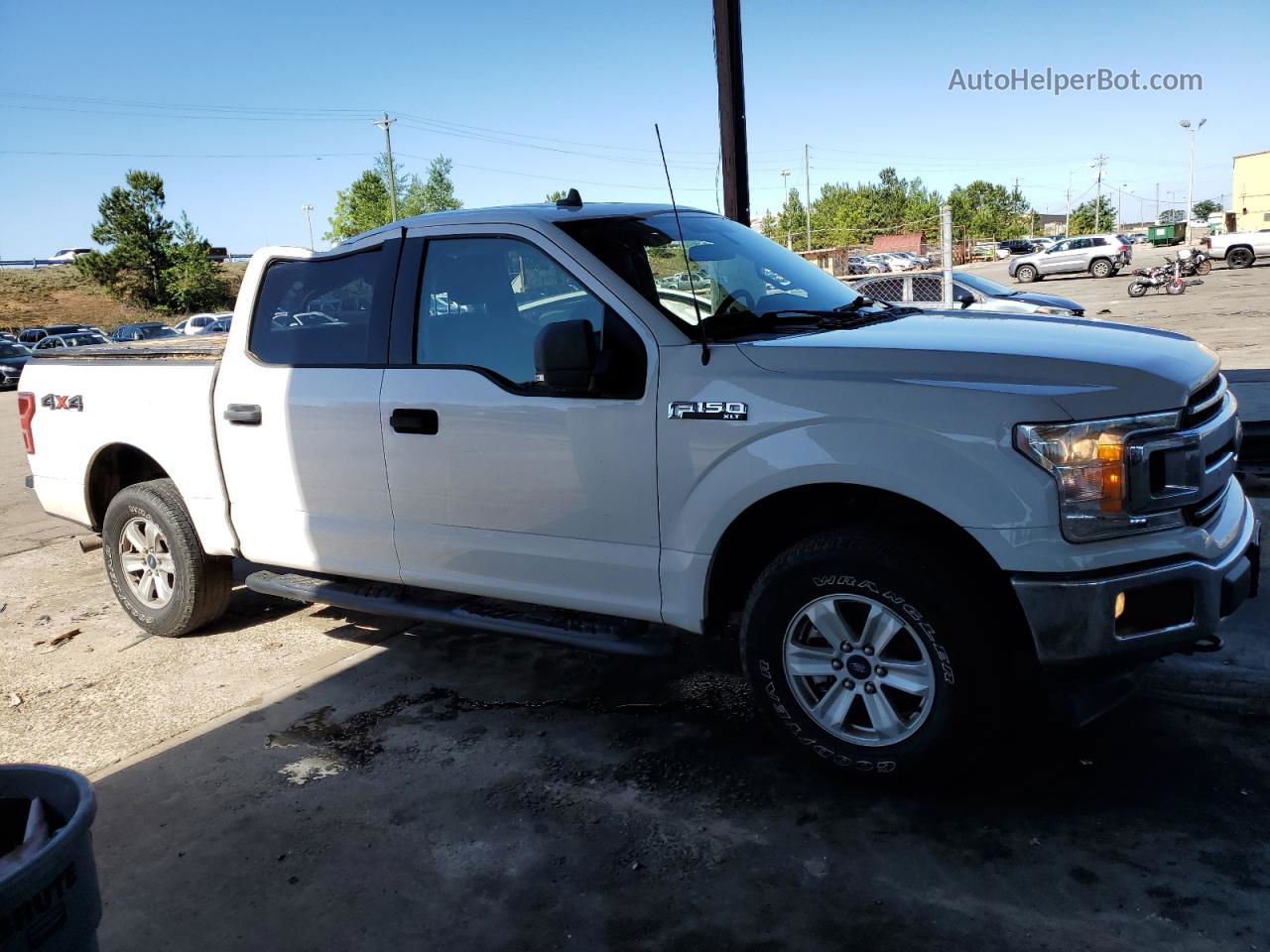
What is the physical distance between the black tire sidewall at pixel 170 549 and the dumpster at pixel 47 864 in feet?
9.88

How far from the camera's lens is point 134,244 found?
6128 centimetres

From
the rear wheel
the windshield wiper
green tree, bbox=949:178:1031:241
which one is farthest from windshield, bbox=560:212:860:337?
green tree, bbox=949:178:1031:241

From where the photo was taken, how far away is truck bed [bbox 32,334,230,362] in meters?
5.13

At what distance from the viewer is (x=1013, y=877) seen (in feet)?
9.60

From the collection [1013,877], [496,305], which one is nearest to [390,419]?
[496,305]

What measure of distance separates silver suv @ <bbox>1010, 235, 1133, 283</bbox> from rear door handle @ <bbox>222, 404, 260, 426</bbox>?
40.4 metres

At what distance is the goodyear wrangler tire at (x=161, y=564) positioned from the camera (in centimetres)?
520

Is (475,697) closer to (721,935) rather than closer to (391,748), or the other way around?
(391,748)

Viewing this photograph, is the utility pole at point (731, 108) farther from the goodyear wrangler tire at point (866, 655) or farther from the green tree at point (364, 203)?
the green tree at point (364, 203)

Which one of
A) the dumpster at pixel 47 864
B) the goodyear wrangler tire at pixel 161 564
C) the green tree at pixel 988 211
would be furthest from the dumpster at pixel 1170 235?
the dumpster at pixel 47 864

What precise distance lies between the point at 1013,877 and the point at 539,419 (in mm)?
2159

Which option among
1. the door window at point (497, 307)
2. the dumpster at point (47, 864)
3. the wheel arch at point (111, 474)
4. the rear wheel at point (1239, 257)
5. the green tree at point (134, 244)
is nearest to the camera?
the dumpster at point (47, 864)

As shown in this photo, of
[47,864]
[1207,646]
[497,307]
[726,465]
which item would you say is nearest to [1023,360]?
[726,465]

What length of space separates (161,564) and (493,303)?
263 centimetres
